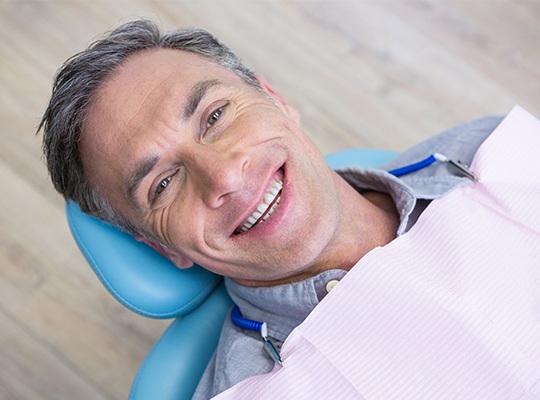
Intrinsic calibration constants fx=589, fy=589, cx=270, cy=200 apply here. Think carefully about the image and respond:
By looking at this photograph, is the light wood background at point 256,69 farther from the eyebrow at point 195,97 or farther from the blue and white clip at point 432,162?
the eyebrow at point 195,97

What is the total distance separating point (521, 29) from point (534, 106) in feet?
1.00

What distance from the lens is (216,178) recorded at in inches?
40.6

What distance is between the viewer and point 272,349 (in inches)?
43.9

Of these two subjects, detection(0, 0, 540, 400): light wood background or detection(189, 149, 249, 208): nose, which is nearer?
detection(189, 149, 249, 208): nose

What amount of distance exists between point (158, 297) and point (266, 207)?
1.16 ft

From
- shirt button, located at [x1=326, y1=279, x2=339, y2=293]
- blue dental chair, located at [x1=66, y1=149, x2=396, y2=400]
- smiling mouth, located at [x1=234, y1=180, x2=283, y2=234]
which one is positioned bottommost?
blue dental chair, located at [x1=66, y1=149, x2=396, y2=400]

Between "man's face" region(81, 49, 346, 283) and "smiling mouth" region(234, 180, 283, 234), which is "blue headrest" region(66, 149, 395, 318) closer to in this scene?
"man's face" region(81, 49, 346, 283)

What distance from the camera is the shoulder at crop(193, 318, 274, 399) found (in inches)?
44.4

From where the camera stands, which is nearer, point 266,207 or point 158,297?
point 266,207

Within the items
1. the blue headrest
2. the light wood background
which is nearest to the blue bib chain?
the blue headrest

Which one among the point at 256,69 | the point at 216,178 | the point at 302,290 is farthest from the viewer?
the point at 256,69

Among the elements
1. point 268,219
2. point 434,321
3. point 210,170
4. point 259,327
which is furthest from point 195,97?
point 434,321

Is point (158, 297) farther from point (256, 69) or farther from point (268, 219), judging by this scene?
point (256, 69)

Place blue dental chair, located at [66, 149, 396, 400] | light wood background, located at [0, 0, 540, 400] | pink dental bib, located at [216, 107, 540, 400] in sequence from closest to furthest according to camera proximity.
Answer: pink dental bib, located at [216, 107, 540, 400] → blue dental chair, located at [66, 149, 396, 400] → light wood background, located at [0, 0, 540, 400]
